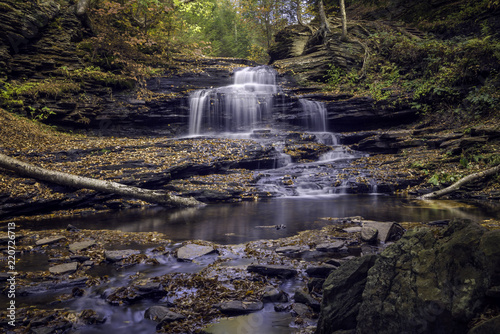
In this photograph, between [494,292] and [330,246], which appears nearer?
[494,292]

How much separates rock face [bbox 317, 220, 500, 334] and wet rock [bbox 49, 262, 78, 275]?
3.72 m

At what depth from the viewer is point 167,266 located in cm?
458

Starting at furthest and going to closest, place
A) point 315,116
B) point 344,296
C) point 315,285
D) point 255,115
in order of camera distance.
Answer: point 255,115
point 315,116
point 315,285
point 344,296

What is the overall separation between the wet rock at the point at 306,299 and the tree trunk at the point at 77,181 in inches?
287

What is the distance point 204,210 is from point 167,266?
15.3 ft

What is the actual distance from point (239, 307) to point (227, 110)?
1540 centimetres

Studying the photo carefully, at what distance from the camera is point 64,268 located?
4.27 meters

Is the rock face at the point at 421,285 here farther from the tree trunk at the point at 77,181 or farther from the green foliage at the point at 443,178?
the green foliage at the point at 443,178

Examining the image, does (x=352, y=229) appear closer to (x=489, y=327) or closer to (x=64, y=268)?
(x=489, y=327)

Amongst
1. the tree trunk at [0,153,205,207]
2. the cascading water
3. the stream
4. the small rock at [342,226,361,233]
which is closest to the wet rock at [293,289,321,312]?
the stream

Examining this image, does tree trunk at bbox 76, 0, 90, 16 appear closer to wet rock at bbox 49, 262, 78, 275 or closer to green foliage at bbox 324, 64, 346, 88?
green foliage at bbox 324, 64, 346, 88

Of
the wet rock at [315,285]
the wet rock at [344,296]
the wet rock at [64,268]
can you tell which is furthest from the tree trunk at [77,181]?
the wet rock at [344,296]

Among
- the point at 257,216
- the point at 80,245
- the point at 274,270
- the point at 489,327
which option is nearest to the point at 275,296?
the point at 274,270

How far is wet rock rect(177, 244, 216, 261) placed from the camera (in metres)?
4.83
